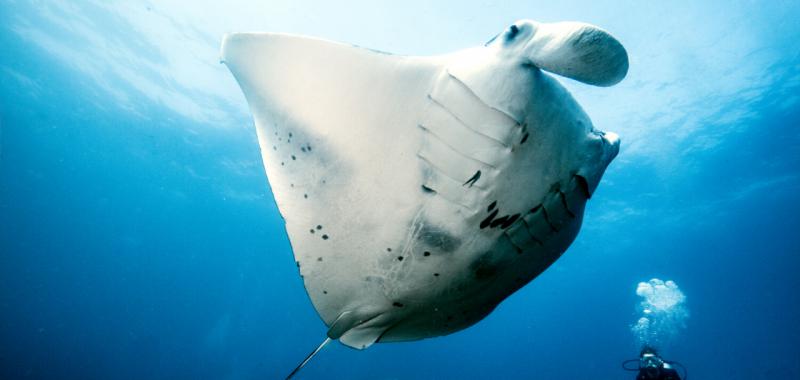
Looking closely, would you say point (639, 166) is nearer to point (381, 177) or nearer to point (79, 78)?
point (381, 177)

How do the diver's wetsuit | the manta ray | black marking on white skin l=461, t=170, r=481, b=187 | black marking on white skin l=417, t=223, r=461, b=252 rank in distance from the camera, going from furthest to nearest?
the diver's wetsuit, black marking on white skin l=417, t=223, r=461, b=252, black marking on white skin l=461, t=170, r=481, b=187, the manta ray

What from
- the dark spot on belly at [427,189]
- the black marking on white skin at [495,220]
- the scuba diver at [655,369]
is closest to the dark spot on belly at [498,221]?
the black marking on white skin at [495,220]

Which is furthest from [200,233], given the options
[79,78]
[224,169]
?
[79,78]

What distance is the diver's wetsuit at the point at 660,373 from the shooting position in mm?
6180

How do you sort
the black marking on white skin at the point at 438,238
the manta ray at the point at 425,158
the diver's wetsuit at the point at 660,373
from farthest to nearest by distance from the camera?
the diver's wetsuit at the point at 660,373 < the black marking on white skin at the point at 438,238 < the manta ray at the point at 425,158

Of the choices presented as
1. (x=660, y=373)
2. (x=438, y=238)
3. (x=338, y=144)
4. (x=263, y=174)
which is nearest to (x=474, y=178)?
(x=438, y=238)

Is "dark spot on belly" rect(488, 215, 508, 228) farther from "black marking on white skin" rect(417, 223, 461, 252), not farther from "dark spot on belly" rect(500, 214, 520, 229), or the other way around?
"black marking on white skin" rect(417, 223, 461, 252)

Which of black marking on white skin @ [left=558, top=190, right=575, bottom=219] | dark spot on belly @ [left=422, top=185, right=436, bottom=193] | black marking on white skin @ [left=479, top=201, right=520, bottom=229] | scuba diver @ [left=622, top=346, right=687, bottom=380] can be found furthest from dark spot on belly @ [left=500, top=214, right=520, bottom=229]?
scuba diver @ [left=622, top=346, right=687, bottom=380]

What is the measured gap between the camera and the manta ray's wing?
1.59 meters

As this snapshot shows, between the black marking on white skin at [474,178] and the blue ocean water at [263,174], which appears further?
the blue ocean water at [263,174]

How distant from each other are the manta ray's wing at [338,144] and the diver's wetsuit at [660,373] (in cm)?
671

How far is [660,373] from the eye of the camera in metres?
6.31

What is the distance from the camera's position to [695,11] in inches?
333

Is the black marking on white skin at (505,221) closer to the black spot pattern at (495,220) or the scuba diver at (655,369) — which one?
the black spot pattern at (495,220)
